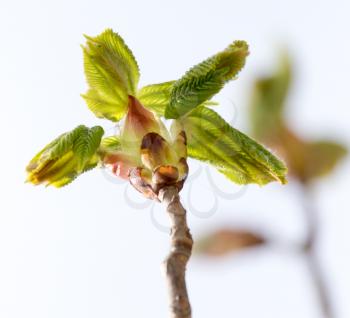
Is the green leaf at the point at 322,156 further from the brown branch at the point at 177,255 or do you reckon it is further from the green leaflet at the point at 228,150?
the green leaflet at the point at 228,150

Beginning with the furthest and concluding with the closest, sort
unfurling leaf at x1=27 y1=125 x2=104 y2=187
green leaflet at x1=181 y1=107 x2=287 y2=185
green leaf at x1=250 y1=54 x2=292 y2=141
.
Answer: green leaflet at x1=181 y1=107 x2=287 y2=185, unfurling leaf at x1=27 y1=125 x2=104 y2=187, green leaf at x1=250 y1=54 x2=292 y2=141

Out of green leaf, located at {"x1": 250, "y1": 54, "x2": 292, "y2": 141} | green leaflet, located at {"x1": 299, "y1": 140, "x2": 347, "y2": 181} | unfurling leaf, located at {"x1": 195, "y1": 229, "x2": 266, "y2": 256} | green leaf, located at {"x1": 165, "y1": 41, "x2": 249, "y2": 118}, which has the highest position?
green leaf, located at {"x1": 165, "y1": 41, "x2": 249, "y2": 118}

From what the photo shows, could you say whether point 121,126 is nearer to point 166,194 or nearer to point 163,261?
point 166,194

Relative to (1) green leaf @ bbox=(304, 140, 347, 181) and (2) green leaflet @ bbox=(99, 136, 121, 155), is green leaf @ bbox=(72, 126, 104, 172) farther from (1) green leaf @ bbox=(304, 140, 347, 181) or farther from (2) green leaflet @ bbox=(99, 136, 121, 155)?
(1) green leaf @ bbox=(304, 140, 347, 181)

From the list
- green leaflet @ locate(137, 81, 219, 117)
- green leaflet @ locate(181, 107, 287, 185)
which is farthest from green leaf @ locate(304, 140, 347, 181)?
green leaflet @ locate(137, 81, 219, 117)

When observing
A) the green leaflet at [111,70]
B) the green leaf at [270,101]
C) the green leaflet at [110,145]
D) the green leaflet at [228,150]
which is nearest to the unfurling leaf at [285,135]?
the green leaf at [270,101]

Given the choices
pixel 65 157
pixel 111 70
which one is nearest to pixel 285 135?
pixel 65 157

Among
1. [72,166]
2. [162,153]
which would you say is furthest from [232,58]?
[72,166]
